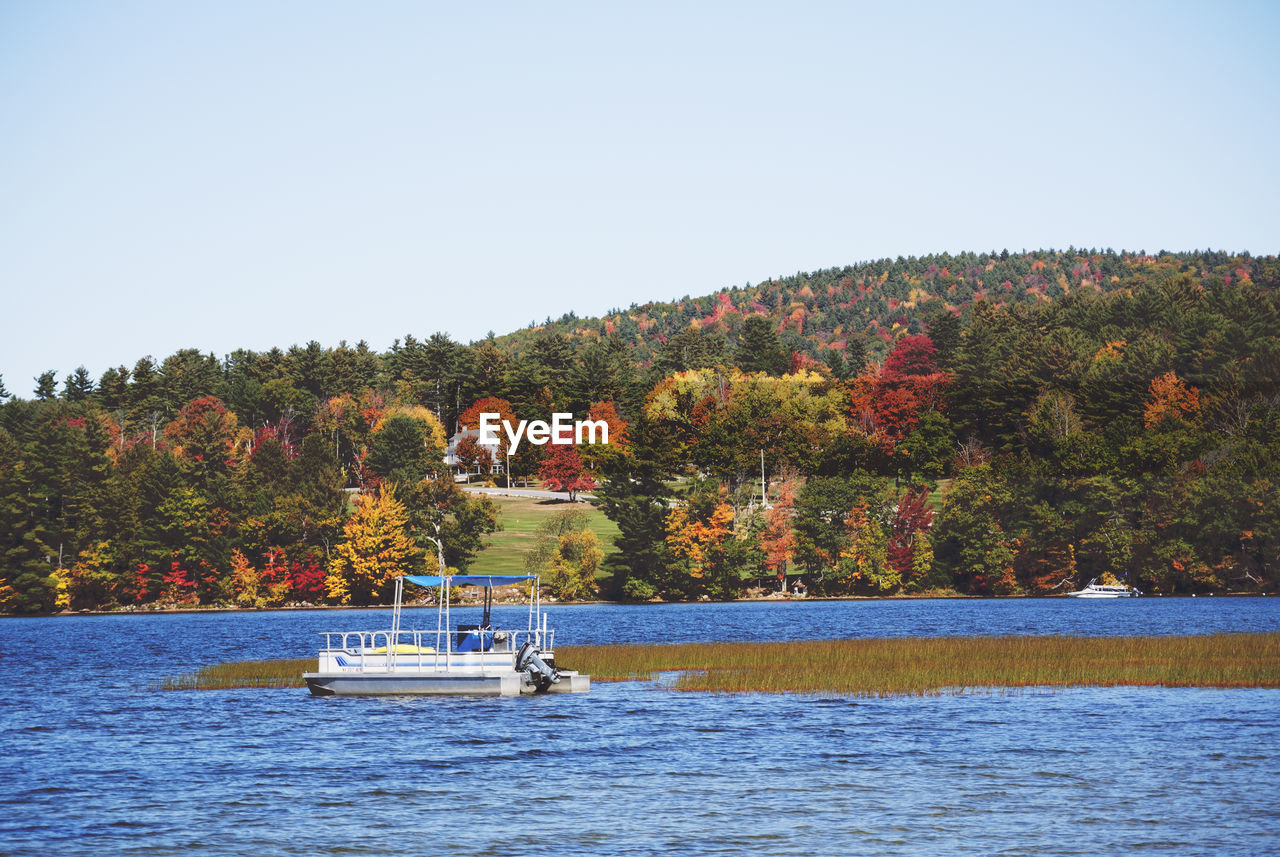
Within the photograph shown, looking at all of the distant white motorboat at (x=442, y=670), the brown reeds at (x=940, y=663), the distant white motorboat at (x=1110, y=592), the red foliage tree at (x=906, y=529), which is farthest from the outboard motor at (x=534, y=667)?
the red foliage tree at (x=906, y=529)

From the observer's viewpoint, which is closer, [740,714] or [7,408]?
[740,714]

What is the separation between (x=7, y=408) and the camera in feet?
618

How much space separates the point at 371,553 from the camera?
5595 inches

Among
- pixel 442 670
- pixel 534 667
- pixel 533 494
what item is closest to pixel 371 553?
pixel 533 494

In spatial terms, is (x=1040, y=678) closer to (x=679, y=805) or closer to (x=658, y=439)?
(x=679, y=805)

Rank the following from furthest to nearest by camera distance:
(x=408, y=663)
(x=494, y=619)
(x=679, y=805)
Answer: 1. (x=494, y=619)
2. (x=408, y=663)
3. (x=679, y=805)

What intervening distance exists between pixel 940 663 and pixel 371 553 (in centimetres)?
9350

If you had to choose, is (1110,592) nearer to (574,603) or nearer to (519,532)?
(574,603)

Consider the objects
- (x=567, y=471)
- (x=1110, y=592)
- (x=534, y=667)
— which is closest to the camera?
(x=534, y=667)

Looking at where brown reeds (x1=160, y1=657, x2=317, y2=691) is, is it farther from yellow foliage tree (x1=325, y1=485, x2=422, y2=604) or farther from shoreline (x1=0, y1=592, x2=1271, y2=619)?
yellow foliage tree (x1=325, y1=485, x2=422, y2=604)

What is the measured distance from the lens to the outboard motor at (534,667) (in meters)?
52.1

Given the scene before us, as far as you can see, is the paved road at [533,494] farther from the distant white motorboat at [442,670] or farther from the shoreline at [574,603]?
the distant white motorboat at [442,670]

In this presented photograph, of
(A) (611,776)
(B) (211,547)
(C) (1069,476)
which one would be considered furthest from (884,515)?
(A) (611,776)

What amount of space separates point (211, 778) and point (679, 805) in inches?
546
